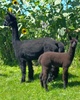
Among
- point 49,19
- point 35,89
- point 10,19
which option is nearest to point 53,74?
point 35,89

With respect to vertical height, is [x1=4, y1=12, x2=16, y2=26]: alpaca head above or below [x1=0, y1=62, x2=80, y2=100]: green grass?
above

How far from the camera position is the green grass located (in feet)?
33.8

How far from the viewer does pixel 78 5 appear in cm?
1470

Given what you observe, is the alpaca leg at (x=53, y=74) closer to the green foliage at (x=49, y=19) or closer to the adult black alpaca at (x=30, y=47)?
the adult black alpaca at (x=30, y=47)

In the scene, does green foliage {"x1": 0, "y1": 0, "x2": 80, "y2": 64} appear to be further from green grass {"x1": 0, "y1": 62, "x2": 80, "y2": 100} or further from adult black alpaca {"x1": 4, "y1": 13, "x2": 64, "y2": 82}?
adult black alpaca {"x1": 4, "y1": 13, "x2": 64, "y2": 82}

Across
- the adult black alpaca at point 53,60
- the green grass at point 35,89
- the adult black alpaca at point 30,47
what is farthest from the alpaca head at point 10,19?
the adult black alpaca at point 53,60

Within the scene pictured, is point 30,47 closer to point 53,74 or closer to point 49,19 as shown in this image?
point 53,74

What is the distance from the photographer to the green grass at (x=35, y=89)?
10.3m

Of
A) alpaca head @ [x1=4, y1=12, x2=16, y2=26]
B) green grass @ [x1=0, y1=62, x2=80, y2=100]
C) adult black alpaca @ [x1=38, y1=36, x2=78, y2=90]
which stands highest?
alpaca head @ [x1=4, y1=12, x2=16, y2=26]

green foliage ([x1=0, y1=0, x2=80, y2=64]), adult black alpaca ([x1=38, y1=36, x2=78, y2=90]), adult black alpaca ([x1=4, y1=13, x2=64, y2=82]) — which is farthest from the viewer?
green foliage ([x1=0, y1=0, x2=80, y2=64])

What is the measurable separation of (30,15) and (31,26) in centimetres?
47

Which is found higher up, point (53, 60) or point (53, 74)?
point (53, 60)

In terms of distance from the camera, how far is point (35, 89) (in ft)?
36.8

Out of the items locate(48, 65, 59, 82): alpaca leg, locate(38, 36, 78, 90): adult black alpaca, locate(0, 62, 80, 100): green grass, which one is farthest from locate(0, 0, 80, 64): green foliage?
locate(38, 36, 78, 90): adult black alpaca
